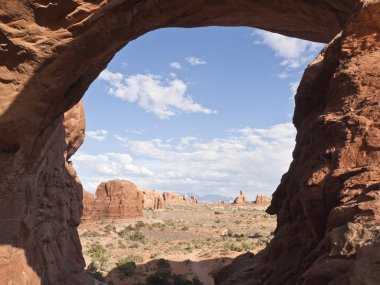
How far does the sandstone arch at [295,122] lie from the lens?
226 inches

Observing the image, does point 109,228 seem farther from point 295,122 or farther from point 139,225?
point 295,122

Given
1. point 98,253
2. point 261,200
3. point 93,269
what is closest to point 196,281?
point 93,269

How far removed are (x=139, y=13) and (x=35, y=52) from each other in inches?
115

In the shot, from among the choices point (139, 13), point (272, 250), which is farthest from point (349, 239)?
point (139, 13)

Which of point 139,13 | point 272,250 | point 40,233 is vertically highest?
point 139,13

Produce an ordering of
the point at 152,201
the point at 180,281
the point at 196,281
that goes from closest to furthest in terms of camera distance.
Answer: the point at 180,281 < the point at 196,281 < the point at 152,201

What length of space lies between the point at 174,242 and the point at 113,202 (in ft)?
47.3

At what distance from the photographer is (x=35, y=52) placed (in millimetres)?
9203

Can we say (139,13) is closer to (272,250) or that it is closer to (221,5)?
(221,5)

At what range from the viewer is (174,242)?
37.3 metres

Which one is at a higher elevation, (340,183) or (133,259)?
(340,183)

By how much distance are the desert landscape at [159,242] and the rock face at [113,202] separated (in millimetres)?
131

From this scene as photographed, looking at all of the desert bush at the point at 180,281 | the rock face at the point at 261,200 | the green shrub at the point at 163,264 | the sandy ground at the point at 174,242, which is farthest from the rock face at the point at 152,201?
the desert bush at the point at 180,281

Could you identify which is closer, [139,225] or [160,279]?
[160,279]
